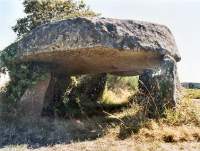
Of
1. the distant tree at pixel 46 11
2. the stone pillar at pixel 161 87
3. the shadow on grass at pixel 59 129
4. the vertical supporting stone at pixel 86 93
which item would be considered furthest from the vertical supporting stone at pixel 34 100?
the distant tree at pixel 46 11

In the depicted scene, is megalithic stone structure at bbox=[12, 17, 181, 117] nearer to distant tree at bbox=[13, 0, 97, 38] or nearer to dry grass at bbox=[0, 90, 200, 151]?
dry grass at bbox=[0, 90, 200, 151]

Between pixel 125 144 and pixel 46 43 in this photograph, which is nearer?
pixel 125 144

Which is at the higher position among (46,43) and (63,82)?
(46,43)

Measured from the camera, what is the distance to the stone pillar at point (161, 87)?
922cm

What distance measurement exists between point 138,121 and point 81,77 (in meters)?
4.86

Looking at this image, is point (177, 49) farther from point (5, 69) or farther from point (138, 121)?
point (5, 69)

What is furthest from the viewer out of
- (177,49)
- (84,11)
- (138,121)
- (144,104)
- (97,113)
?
(84,11)

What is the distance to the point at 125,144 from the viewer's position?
775cm

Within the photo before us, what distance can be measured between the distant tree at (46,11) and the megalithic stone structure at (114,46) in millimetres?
9435

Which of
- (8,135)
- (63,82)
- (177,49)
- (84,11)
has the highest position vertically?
(84,11)

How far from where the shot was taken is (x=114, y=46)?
933 cm

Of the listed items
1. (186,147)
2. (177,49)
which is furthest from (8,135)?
(177,49)

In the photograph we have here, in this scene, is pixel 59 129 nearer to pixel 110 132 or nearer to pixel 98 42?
pixel 110 132

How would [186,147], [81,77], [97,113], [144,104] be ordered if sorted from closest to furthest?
1. [186,147]
2. [144,104]
3. [97,113]
4. [81,77]
